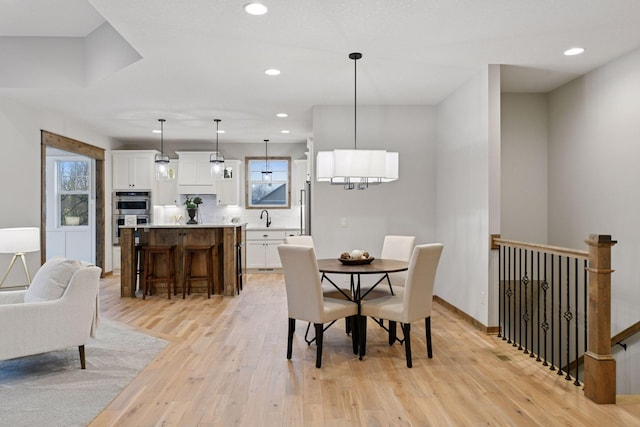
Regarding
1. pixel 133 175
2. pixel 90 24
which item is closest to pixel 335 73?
pixel 90 24

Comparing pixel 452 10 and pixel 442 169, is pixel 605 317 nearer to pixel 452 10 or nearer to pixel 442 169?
pixel 452 10

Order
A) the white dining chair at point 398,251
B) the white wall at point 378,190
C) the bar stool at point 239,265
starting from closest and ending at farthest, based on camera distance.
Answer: the white dining chair at point 398,251 → the white wall at point 378,190 → the bar stool at point 239,265

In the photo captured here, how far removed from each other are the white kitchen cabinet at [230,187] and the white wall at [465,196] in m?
4.39

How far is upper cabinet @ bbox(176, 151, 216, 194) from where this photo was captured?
8.75 m

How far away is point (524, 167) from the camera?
5.45 meters

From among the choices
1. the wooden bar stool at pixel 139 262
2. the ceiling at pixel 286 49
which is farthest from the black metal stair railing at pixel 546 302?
the wooden bar stool at pixel 139 262

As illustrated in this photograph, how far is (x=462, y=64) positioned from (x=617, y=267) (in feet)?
8.03

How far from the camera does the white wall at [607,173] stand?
13.2 ft

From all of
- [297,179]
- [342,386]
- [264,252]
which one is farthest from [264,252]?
[342,386]

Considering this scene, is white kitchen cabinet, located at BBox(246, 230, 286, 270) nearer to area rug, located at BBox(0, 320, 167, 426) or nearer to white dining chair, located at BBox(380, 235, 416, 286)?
white dining chair, located at BBox(380, 235, 416, 286)

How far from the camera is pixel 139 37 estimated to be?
3652 millimetres

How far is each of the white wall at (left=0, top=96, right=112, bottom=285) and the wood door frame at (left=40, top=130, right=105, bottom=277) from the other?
0.27ft

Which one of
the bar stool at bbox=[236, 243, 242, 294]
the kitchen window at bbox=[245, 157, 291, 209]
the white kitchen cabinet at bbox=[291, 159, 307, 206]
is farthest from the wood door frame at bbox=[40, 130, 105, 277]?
the white kitchen cabinet at bbox=[291, 159, 307, 206]

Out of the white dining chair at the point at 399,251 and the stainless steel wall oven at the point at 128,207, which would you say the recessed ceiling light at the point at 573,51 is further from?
the stainless steel wall oven at the point at 128,207
